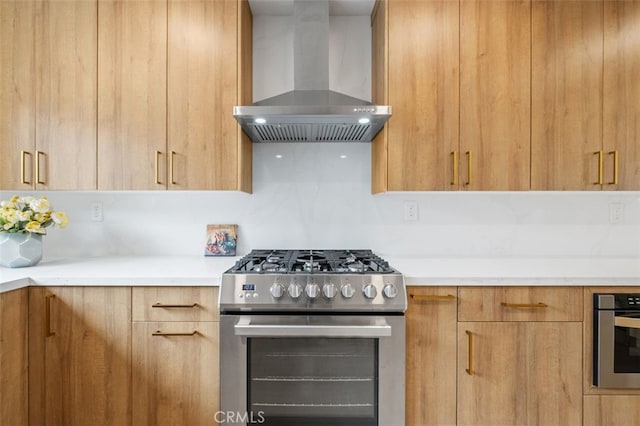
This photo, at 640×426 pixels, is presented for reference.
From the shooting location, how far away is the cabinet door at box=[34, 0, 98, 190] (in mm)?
1752

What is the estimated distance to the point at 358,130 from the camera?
188cm

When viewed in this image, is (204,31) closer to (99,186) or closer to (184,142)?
(184,142)

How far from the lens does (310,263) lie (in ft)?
5.29

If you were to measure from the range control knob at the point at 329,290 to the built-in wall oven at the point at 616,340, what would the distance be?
3.65 feet

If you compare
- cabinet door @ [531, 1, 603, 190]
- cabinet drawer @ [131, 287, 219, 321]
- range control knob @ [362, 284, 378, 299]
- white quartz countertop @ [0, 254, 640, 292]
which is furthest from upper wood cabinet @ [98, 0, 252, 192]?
cabinet door @ [531, 1, 603, 190]

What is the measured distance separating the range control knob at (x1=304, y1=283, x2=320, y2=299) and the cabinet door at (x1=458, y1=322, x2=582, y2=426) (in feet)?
2.08

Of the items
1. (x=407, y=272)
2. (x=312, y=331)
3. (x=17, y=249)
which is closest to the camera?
(x=312, y=331)

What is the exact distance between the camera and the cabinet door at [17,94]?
1.75 metres

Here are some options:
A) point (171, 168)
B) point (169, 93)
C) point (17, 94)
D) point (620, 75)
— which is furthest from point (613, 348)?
point (17, 94)

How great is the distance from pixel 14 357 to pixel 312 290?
4.04 ft

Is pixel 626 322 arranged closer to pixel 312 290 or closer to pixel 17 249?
pixel 312 290


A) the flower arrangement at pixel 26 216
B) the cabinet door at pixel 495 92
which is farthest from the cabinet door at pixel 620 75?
the flower arrangement at pixel 26 216

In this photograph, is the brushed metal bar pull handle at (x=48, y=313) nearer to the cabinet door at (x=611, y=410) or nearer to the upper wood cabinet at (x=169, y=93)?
the upper wood cabinet at (x=169, y=93)

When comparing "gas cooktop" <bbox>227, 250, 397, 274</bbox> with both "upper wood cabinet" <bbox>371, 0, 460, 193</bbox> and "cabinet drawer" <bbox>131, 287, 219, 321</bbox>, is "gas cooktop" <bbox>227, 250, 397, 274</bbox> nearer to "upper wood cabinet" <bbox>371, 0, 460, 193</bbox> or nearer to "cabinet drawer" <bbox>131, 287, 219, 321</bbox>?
"cabinet drawer" <bbox>131, 287, 219, 321</bbox>
